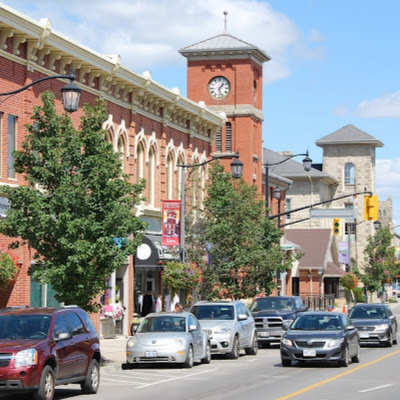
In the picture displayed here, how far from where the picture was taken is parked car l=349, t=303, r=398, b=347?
34.5 m

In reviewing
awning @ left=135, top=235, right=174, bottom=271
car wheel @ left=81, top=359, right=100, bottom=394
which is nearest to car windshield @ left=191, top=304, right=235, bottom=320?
car wheel @ left=81, top=359, right=100, bottom=394

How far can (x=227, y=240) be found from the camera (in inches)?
1615

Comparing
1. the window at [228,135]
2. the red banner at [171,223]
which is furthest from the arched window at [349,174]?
the red banner at [171,223]

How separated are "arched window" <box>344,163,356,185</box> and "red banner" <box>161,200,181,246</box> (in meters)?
73.8

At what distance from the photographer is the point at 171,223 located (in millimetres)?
37938

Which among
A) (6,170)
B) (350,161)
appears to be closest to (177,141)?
(6,170)

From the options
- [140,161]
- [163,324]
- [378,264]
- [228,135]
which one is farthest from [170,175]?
[378,264]

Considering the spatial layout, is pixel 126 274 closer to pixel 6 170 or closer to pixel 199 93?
pixel 6 170

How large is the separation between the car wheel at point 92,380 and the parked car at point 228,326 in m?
9.11

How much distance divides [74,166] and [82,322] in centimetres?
702

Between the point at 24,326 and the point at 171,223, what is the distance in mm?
19872

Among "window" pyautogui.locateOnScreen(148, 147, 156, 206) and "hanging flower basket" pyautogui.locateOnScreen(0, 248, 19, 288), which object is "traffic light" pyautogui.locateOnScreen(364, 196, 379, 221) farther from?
"hanging flower basket" pyautogui.locateOnScreen(0, 248, 19, 288)

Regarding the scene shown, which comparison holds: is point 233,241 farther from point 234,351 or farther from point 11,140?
point 11,140

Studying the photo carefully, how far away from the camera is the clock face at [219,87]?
60562 mm
